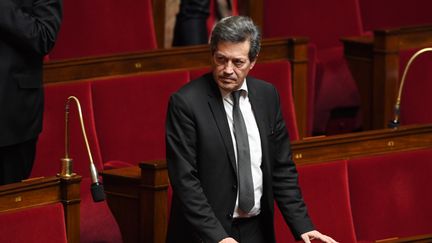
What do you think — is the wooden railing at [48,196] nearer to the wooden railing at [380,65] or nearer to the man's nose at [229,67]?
the man's nose at [229,67]

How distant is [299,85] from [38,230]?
53 cm

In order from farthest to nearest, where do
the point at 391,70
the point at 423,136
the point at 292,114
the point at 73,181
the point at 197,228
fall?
1. the point at 391,70
2. the point at 292,114
3. the point at 423,136
4. the point at 73,181
5. the point at 197,228

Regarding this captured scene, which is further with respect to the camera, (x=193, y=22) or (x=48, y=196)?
(x=193, y=22)

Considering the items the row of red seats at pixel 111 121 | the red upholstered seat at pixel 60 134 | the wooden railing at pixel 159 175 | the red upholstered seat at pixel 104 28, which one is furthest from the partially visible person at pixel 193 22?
the wooden railing at pixel 159 175

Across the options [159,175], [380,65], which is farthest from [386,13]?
[159,175]

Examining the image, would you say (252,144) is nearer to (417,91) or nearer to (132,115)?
(132,115)

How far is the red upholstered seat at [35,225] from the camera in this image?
841mm

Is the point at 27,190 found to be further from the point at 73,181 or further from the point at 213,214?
the point at 213,214

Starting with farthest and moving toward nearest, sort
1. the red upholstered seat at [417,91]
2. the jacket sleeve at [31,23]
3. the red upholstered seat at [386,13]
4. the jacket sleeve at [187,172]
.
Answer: the red upholstered seat at [386,13] → the red upholstered seat at [417,91] → the jacket sleeve at [31,23] → the jacket sleeve at [187,172]

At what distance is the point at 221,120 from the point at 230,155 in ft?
0.09

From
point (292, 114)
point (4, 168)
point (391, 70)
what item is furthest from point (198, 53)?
point (4, 168)

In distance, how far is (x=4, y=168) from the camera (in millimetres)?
932

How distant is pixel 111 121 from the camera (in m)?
1.18

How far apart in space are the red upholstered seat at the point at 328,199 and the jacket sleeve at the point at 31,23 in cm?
27
